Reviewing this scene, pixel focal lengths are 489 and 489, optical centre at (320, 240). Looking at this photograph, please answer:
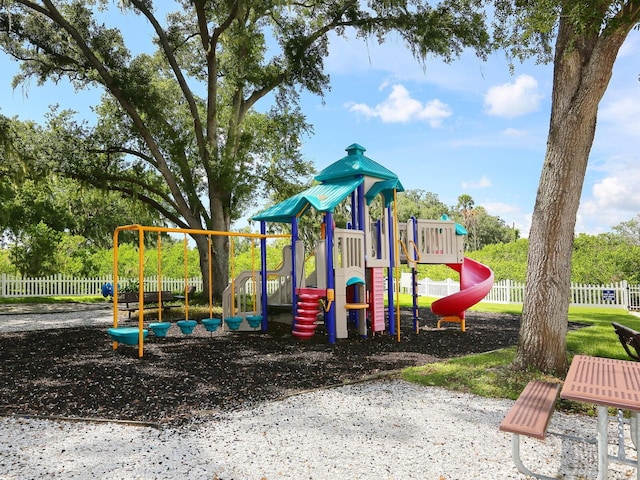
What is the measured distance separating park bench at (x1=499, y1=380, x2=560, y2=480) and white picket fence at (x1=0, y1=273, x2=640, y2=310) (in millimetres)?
14672

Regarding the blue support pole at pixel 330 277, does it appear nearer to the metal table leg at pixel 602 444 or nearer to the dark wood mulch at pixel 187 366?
the dark wood mulch at pixel 187 366

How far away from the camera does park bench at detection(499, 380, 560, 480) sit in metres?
3.12

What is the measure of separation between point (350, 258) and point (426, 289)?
14.9 metres

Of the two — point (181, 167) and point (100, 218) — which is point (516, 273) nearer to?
point (181, 167)

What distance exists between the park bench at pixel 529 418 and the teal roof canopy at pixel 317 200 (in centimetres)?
619

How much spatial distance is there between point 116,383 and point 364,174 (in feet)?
21.3

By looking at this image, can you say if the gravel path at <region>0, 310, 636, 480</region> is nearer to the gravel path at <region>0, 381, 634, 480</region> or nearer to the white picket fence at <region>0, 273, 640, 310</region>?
the gravel path at <region>0, 381, 634, 480</region>

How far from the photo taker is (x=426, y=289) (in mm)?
24062

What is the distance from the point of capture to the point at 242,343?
9.67m

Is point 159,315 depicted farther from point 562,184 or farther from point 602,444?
point 602,444

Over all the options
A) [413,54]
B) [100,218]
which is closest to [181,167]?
[413,54]

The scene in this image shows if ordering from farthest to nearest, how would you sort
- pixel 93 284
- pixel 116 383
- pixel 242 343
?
pixel 93 284 → pixel 242 343 → pixel 116 383

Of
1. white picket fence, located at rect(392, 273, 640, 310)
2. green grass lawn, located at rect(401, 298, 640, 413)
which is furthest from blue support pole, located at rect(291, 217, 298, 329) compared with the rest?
white picket fence, located at rect(392, 273, 640, 310)

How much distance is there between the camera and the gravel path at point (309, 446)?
352cm
